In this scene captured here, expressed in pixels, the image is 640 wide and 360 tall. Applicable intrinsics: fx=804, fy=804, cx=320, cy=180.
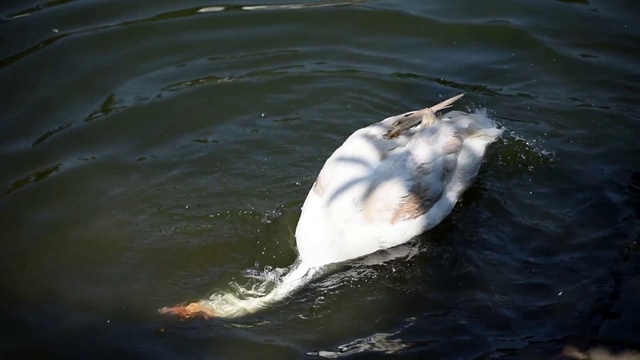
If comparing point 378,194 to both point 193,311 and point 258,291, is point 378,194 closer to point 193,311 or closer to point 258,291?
point 258,291

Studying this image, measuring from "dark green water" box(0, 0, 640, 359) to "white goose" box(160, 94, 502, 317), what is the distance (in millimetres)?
155

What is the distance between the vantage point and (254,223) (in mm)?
5648

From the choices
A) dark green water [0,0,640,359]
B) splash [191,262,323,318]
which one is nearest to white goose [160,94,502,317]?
splash [191,262,323,318]

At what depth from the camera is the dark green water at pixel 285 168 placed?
4852 millimetres

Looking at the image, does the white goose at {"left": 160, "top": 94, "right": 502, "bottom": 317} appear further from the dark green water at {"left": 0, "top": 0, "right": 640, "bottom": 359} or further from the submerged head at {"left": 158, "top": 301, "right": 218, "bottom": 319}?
the dark green water at {"left": 0, "top": 0, "right": 640, "bottom": 359}

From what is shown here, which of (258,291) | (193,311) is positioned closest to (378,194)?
(258,291)

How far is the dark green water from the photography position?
191 inches

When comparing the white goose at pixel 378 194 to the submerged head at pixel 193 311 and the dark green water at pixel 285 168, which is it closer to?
the submerged head at pixel 193 311

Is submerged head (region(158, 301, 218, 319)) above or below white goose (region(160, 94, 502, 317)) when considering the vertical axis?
below

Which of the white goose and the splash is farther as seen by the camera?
the white goose

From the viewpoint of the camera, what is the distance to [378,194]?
5211mm

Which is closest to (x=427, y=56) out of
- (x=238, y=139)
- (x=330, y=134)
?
(x=330, y=134)

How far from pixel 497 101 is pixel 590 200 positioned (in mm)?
1387

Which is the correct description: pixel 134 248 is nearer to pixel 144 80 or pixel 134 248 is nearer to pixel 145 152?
pixel 145 152
